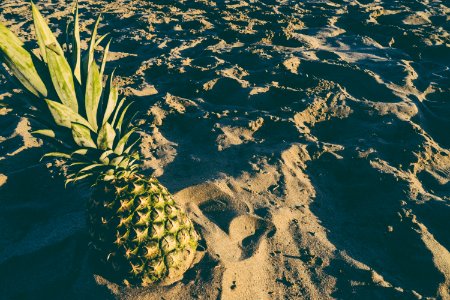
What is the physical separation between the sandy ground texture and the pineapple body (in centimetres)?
28

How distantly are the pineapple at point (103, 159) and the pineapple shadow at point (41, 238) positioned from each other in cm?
43

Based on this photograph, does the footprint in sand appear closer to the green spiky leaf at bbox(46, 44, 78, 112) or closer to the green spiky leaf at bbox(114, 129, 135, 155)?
the green spiky leaf at bbox(114, 129, 135, 155)

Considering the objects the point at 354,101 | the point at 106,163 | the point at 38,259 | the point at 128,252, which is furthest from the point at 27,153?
the point at 354,101

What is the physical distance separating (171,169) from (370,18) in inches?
236

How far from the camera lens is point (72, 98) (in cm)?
201

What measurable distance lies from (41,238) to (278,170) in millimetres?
2432

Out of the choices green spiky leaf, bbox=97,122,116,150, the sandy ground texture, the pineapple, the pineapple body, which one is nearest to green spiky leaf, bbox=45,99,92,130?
the pineapple

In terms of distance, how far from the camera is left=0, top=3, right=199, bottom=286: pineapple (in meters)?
1.90

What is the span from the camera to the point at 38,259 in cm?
275

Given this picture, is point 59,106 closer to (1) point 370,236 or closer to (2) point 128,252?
(2) point 128,252

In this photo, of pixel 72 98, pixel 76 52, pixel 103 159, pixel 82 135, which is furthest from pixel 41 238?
pixel 76 52

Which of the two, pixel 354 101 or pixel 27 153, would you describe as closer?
pixel 27 153

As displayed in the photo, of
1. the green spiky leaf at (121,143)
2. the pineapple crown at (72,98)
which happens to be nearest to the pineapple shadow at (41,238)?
the pineapple crown at (72,98)

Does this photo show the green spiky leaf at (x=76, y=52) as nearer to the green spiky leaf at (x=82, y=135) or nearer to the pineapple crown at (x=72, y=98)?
the pineapple crown at (x=72, y=98)
